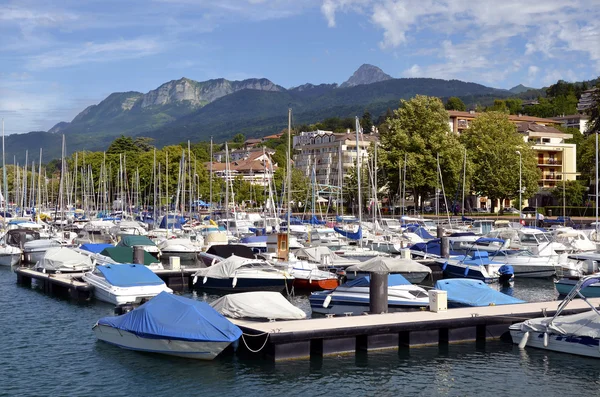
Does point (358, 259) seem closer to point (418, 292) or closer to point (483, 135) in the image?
point (418, 292)

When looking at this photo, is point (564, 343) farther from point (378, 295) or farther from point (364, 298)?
point (364, 298)

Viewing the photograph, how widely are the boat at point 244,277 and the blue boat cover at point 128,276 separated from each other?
4.61 metres

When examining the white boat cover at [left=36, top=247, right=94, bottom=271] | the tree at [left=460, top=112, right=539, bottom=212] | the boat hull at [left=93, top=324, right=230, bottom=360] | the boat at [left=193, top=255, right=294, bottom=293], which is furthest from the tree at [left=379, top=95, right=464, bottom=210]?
the boat hull at [left=93, top=324, right=230, bottom=360]

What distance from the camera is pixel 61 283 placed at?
40969 mm

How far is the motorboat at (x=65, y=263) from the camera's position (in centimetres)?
4519

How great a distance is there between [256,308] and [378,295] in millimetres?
4876

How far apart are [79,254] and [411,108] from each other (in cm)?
5699

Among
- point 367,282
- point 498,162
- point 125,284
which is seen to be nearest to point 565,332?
point 367,282

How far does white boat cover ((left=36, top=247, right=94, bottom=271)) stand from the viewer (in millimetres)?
45281

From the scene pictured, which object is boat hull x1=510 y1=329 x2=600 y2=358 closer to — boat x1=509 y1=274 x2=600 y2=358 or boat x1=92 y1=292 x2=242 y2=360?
boat x1=509 y1=274 x2=600 y2=358

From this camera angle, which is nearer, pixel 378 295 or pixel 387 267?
pixel 378 295

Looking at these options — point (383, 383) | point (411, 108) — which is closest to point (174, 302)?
point (383, 383)

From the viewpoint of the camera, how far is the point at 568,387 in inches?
916

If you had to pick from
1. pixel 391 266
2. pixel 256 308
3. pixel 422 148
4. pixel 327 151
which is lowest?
pixel 256 308
